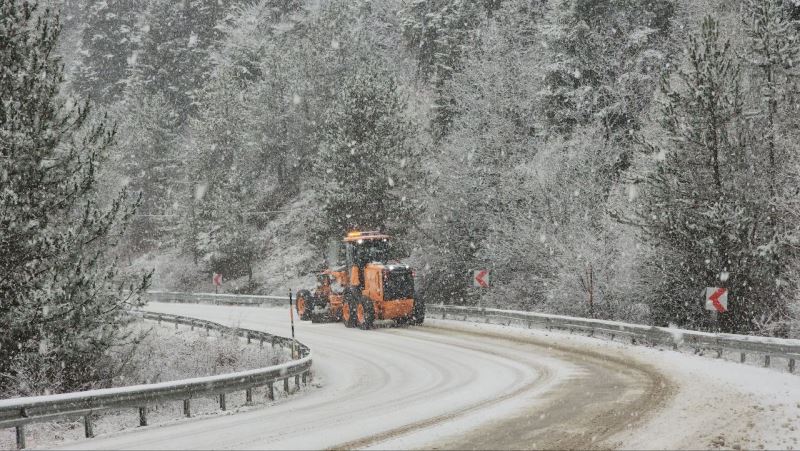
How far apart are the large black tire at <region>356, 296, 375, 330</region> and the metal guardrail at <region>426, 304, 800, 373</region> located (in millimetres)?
4083

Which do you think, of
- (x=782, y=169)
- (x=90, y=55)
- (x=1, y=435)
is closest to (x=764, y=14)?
(x=782, y=169)

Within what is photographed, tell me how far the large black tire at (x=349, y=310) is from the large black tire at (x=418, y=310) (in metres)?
2.20

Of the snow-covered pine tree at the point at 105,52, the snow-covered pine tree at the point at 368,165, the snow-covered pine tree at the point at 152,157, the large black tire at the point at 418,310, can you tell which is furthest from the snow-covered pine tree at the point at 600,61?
→ the snow-covered pine tree at the point at 105,52

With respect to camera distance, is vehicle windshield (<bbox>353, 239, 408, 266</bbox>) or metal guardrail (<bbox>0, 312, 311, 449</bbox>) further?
vehicle windshield (<bbox>353, 239, 408, 266</bbox>)

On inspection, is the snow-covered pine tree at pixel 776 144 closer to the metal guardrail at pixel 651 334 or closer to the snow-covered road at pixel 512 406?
the metal guardrail at pixel 651 334

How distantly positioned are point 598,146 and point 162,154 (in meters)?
41.7

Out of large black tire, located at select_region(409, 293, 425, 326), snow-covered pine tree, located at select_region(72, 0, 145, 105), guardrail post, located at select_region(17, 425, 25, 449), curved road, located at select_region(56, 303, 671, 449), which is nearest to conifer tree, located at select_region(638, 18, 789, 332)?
curved road, located at select_region(56, 303, 671, 449)

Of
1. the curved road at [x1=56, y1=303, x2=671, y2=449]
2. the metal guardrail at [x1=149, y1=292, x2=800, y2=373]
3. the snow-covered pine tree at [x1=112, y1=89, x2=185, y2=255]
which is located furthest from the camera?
the snow-covered pine tree at [x1=112, y1=89, x2=185, y2=255]

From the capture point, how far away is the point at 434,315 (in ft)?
101

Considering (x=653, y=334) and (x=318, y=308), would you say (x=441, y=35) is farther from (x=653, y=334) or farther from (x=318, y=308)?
(x=653, y=334)

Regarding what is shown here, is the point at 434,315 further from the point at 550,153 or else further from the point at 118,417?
the point at 118,417

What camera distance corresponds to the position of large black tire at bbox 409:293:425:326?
26.6m

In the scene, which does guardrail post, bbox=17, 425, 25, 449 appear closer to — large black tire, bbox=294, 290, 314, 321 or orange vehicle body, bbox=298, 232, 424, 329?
orange vehicle body, bbox=298, 232, 424, 329

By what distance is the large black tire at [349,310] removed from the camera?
2689 centimetres
